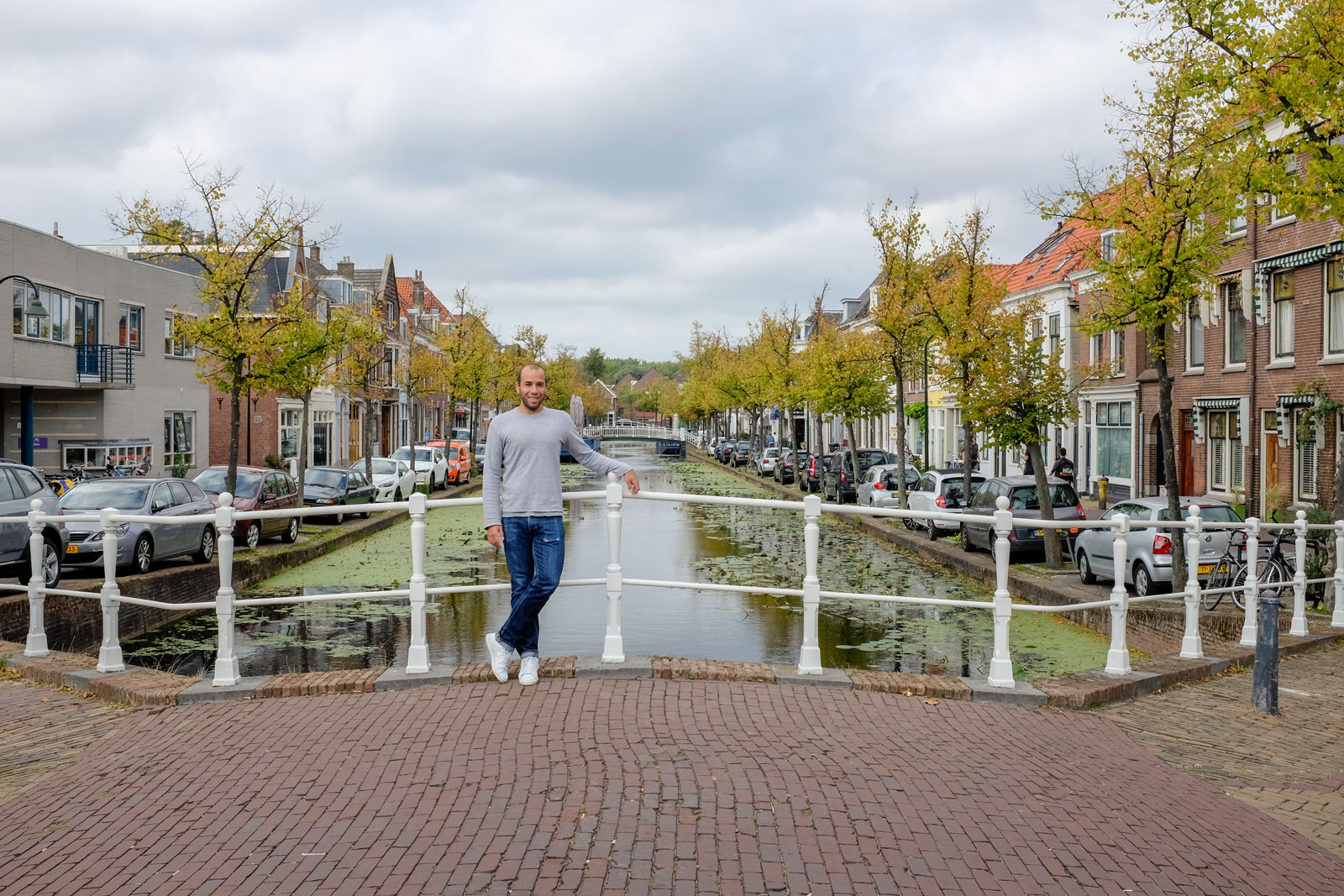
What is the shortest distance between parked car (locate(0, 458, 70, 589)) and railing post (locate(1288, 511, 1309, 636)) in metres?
13.1

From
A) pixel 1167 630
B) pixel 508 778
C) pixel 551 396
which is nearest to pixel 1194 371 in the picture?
pixel 1167 630

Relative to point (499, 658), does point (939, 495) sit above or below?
above

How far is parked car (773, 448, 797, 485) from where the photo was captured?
45500mm

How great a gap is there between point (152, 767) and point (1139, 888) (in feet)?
15.4

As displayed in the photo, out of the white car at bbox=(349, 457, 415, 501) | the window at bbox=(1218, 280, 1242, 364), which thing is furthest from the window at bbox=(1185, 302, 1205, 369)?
the white car at bbox=(349, 457, 415, 501)

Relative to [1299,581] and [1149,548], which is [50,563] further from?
[1149,548]

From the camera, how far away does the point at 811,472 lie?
39719 millimetres

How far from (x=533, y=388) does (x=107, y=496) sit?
39.6ft

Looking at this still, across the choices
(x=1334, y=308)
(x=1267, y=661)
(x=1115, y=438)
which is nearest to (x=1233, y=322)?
(x=1334, y=308)

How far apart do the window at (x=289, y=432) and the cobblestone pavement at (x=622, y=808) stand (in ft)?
143

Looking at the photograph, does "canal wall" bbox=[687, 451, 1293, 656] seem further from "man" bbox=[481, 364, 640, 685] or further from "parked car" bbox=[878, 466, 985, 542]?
"man" bbox=[481, 364, 640, 685]

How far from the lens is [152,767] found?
562 cm

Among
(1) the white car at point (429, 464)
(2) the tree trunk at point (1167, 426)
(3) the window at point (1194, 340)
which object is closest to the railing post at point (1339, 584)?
(2) the tree trunk at point (1167, 426)

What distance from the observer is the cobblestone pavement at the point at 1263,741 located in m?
5.80
